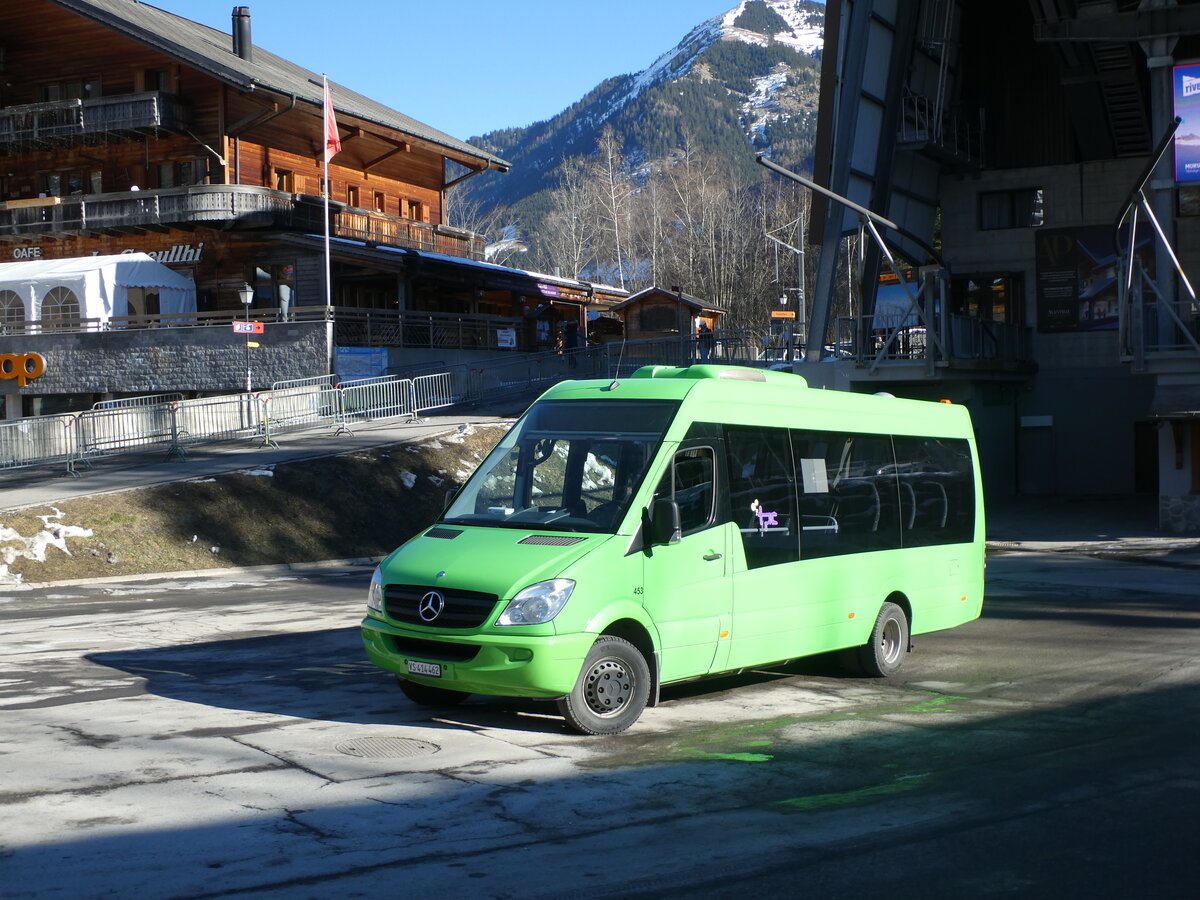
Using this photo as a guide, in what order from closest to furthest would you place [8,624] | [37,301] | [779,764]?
[779,764] → [8,624] → [37,301]

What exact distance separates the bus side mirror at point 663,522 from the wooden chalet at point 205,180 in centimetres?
3298

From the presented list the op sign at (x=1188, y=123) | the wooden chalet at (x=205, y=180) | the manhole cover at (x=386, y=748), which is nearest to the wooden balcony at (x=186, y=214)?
the wooden chalet at (x=205, y=180)

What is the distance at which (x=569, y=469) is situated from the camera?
31.8 ft

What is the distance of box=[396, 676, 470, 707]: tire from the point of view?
9.70 meters

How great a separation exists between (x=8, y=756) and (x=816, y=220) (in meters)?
33.0

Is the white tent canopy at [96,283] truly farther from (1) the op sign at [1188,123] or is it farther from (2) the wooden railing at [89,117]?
(1) the op sign at [1188,123]

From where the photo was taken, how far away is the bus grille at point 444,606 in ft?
28.1

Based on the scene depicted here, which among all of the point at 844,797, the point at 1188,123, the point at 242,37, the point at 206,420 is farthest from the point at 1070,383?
the point at 242,37

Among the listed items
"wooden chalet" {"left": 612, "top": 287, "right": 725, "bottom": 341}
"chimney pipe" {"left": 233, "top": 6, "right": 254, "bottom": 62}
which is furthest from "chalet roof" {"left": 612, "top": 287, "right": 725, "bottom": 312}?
"chimney pipe" {"left": 233, "top": 6, "right": 254, "bottom": 62}

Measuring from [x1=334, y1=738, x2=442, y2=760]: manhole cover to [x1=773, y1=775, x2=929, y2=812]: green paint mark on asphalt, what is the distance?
2578 millimetres

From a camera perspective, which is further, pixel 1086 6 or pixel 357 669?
pixel 1086 6

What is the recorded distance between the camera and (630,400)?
9.86m

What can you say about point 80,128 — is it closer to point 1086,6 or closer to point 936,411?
point 1086,6

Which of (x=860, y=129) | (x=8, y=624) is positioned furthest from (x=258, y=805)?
(x=860, y=129)
